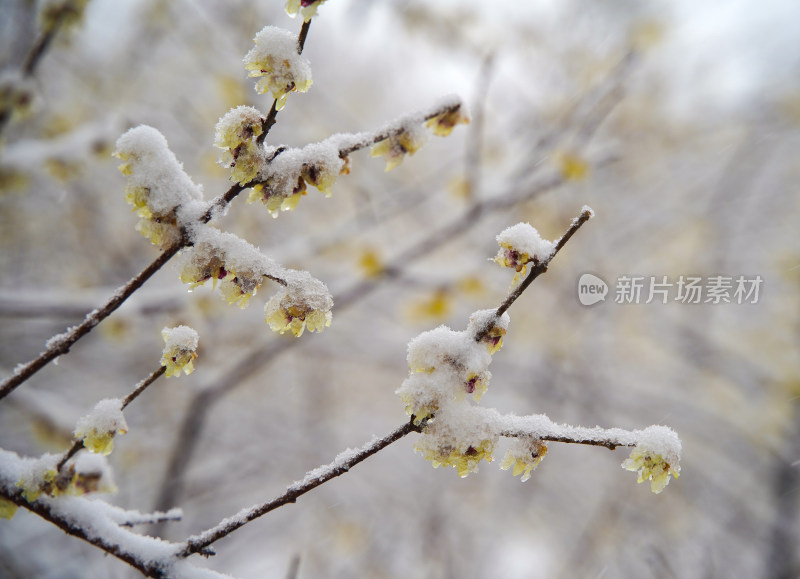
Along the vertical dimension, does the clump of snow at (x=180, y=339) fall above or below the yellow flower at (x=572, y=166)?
below

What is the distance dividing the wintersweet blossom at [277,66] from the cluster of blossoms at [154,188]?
0.58ft

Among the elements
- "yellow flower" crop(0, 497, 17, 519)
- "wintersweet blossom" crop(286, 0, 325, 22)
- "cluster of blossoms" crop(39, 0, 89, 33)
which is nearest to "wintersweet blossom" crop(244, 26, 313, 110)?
"wintersweet blossom" crop(286, 0, 325, 22)

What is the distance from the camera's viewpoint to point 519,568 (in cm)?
425

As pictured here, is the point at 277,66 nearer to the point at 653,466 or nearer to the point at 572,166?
the point at 653,466

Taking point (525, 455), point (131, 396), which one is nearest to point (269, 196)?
point (131, 396)

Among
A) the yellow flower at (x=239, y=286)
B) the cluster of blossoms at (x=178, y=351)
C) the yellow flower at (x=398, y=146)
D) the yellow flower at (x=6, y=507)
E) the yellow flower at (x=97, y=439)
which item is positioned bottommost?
the yellow flower at (x=6, y=507)

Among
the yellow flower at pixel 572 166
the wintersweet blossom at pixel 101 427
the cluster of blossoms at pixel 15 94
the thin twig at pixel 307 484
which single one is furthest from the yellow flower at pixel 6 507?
the yellow flower at pixel 572 166

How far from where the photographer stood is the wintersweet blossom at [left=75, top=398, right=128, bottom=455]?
→ 643 mm

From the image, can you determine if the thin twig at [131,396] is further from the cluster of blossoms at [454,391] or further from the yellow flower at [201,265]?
the cluster of blossoms at [454,391]

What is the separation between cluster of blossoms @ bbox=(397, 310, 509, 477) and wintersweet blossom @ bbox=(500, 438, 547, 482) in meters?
0.06

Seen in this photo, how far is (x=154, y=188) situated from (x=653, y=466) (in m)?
0.75

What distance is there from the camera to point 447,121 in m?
0.80

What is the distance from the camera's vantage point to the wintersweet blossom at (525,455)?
0.64 m

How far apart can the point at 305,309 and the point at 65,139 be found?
81.8 inches
